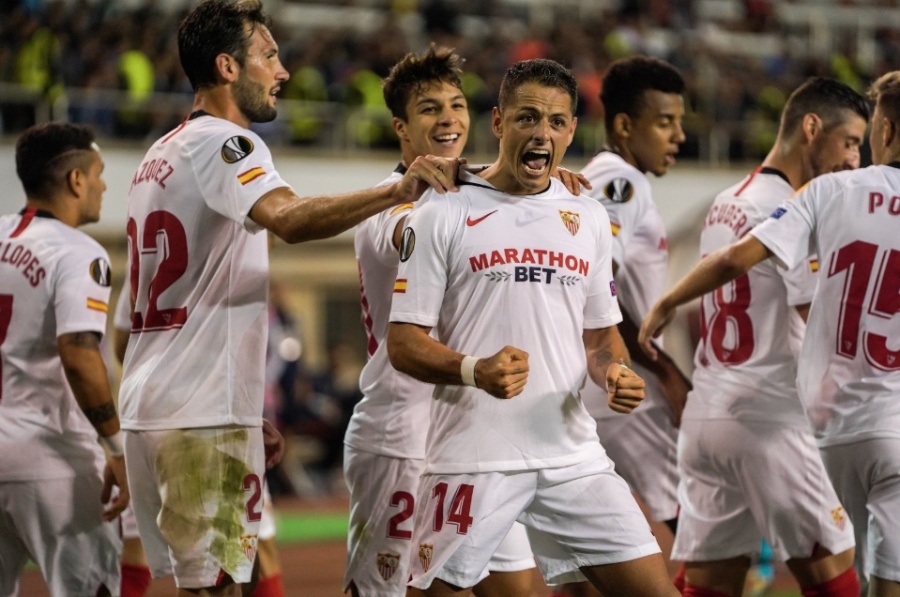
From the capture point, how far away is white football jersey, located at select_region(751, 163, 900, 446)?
17.7 ft

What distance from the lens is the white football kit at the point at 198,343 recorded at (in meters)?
5.02

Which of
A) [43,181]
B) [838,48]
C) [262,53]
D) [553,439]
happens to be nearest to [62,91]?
[43,181]

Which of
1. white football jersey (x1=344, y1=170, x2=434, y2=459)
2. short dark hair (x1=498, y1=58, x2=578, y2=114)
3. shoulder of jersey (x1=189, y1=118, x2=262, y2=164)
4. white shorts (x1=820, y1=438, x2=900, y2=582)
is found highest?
short dark hair (x1=498, y1=58, x2=578, y2=114)

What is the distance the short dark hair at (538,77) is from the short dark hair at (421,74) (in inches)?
47.7

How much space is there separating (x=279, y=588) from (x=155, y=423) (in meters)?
2.11

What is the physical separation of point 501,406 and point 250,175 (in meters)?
1.26

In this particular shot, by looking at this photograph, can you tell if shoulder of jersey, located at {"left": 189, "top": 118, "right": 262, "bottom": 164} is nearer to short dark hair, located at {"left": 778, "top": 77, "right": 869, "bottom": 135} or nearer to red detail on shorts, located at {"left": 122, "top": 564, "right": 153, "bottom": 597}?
short dark hair, located at {"left": 778, "top": 77, "right": 869, "bottom": 135}

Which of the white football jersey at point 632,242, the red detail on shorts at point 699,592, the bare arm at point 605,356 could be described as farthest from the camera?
the white football jersey at point 632,242

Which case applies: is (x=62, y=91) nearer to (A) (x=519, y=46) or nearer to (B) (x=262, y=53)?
(A) (x=519, y=46)

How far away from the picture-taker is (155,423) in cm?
509

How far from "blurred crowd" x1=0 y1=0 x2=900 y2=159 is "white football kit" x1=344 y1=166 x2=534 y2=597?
35.0 ft

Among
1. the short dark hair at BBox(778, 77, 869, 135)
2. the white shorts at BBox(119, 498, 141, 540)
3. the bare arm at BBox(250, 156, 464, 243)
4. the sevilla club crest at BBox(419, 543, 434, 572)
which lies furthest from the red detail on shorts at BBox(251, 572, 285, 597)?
the short dark hair at BBox(778, 77, 869, 135)

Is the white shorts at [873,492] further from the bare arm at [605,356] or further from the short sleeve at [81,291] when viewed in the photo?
the short sleeve at [81,291]

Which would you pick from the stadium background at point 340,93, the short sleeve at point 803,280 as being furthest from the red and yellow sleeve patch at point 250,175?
the stadium background at point 340,93
